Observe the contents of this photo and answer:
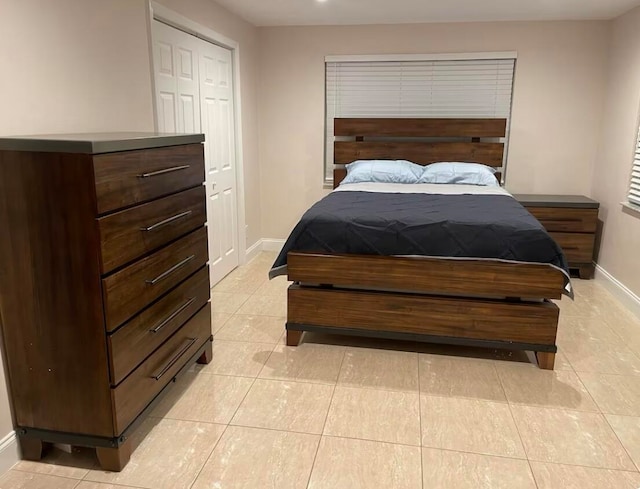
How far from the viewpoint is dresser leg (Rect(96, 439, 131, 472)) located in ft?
6.38

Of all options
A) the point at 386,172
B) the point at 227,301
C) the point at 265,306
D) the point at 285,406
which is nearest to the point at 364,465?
the point at 285,406

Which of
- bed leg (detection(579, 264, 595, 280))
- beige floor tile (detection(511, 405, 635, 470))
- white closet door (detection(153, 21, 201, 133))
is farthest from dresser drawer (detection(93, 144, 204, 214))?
bed leg (detection(579, 264, 595, 280))

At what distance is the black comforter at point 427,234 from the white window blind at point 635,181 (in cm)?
126

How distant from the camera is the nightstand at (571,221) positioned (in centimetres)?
428

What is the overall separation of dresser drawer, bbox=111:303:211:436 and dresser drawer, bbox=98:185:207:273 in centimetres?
48

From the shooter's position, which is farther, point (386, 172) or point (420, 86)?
point (420, 86)

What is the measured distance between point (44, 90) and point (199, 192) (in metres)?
0.79

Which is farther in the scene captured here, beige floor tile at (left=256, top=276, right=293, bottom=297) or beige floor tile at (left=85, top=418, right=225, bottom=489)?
beige floor tile at (left=256, top=276, right=293, bottom=297)

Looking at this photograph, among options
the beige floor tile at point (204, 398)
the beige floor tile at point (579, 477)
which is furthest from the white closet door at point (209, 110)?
the beige floor tile at point (579, 477)

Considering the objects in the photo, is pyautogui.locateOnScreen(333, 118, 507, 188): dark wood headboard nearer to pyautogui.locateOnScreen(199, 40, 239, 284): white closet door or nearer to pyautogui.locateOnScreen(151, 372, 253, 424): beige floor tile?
pyautogui.locateOnScreen(199, 40, 239, 284): white closet door

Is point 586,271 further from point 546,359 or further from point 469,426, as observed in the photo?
point 469,426

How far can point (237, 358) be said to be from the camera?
2924mm

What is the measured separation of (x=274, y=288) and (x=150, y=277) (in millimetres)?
2134

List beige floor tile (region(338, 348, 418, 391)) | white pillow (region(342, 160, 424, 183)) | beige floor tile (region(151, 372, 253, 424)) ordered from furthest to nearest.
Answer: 1. white pillow (region(342, 160, 424, 183))
2. beige floor tile (region(338, 348, 418, 391))
3. beige floor tile (region(151, 372, 253, 424))
